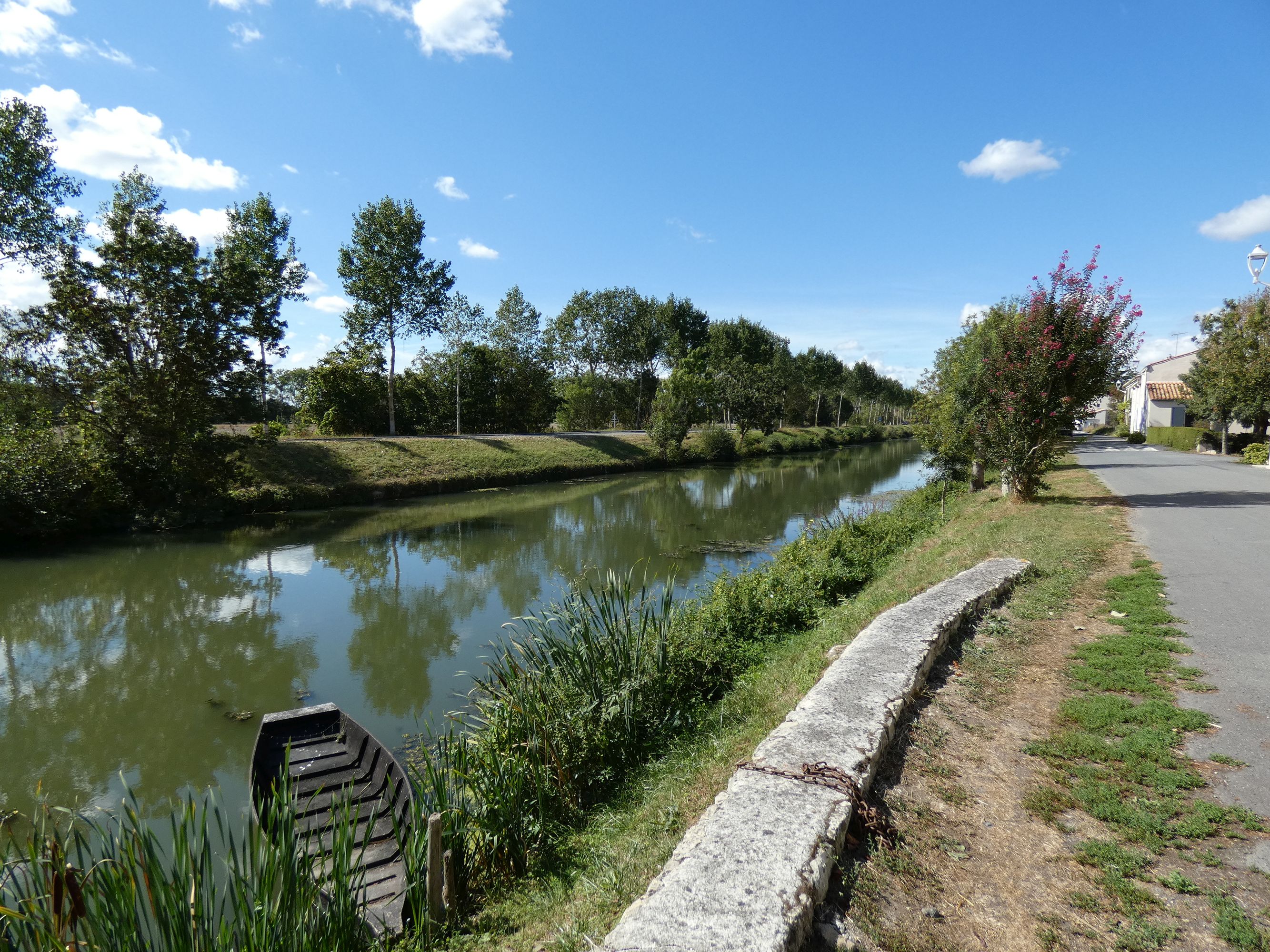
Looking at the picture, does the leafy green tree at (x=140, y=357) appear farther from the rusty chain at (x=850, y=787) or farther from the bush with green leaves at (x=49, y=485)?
the rusty chain at (x=850, y=787)

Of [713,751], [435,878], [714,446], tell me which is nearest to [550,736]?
[713,751]

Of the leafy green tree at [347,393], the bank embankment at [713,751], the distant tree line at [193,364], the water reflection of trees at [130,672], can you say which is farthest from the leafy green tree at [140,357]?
the bank embankment at [713,751]

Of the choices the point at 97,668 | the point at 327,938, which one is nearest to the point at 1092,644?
the point at 327,938

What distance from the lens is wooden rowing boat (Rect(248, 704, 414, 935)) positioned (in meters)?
4.18

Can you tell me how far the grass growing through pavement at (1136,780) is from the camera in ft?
9.14

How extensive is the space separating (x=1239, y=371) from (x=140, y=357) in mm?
38286

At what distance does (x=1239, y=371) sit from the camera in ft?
79.6

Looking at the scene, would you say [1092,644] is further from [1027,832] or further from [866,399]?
[866,399]

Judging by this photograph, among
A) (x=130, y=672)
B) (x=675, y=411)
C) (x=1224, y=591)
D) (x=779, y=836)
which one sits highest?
(x=675, y=411)

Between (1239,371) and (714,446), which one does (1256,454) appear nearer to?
(1239,371)

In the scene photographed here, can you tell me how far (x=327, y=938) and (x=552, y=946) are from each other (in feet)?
3.74

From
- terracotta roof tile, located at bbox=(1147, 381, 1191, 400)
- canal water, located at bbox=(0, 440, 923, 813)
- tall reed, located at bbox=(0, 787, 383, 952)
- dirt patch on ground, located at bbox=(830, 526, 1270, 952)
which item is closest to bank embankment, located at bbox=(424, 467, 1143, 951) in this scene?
dirt patch on ground, located at bbox=(830, 526, 1270, 952)

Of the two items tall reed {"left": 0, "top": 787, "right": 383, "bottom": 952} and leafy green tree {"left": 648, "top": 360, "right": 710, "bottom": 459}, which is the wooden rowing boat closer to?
tall reed {"left": 0, "top": 787, "right": 383, "bottom": 952}

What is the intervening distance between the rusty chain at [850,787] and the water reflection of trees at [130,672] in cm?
427
